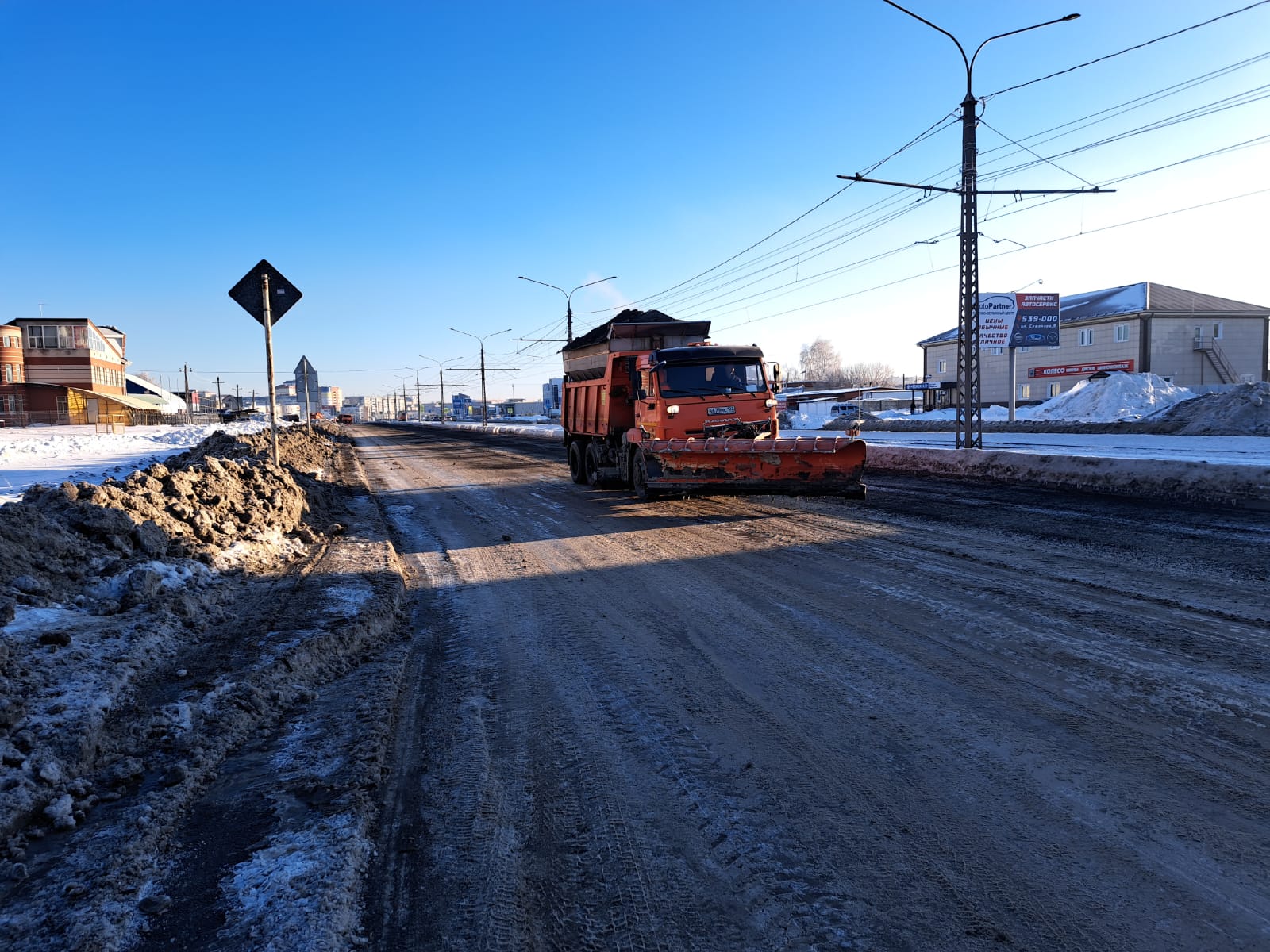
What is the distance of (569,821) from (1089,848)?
6.19 ft

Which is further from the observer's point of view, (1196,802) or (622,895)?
(1196,802)

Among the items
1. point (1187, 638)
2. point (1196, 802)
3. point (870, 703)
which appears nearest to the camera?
point (1196, 802)

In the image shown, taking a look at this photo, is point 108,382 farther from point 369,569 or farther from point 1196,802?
point 1196,802

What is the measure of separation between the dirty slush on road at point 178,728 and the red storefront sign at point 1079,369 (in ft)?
199

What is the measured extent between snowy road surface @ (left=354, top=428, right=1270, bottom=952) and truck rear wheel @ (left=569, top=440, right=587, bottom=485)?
30.6ft

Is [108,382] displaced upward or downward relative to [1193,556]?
upward

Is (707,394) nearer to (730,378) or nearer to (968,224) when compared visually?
(730,378)

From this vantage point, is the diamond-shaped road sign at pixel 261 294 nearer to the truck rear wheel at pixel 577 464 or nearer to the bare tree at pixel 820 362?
the truck rear wheel at pixel 577 464

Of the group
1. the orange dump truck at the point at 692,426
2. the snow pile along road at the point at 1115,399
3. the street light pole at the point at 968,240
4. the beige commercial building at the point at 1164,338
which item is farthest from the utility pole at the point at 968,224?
the beige commercial building at the point at 1164,338

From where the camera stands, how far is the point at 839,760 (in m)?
3.52

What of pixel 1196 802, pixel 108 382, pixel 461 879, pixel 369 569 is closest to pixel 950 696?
pixel 1196 802

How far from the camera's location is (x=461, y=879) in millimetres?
2711

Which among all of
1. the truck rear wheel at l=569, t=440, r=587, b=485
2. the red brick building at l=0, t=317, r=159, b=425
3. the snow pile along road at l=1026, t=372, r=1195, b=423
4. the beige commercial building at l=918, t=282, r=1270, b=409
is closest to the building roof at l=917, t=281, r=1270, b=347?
the beige commercial building at l=918, t=282, r=1270, b=409

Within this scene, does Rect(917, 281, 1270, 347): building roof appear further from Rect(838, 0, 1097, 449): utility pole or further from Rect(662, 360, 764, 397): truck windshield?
Rect(662, 360, 764, 397): truck windshield
